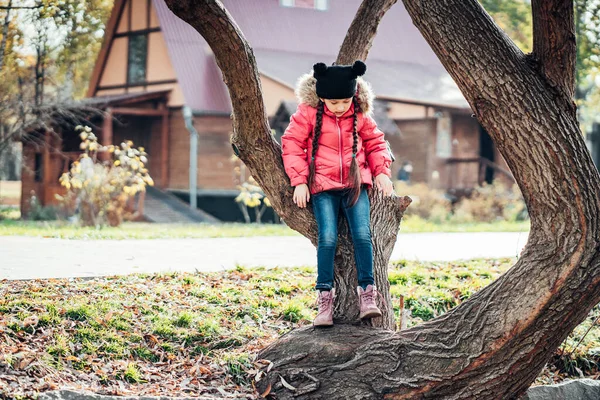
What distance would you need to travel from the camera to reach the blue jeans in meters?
5.41

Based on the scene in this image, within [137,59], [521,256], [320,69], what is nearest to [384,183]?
[320,69]

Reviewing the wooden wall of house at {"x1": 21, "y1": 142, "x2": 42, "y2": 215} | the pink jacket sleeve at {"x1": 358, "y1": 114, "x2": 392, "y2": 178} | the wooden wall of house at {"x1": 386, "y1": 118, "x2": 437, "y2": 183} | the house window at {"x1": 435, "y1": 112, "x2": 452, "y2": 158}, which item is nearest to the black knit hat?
the pink jacket sleeve at {"x1": 358, "y1": 114, "x2": 392, "y2": 178}

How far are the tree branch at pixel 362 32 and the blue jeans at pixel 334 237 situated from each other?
158 centimetres

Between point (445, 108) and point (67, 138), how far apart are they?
1173 cm

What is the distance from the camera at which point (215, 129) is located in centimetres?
2505

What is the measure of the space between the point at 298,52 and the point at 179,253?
1761cm

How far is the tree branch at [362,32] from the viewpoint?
666 cm

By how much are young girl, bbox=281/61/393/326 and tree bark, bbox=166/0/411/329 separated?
0.19 m

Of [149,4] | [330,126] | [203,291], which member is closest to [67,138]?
[149,4]

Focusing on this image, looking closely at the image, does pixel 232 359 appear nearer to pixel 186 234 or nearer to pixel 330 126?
pixel 330 126

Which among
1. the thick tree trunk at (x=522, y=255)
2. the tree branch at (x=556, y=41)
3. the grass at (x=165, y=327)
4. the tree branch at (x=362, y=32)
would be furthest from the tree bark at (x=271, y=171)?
the tree branch at (x=556, y=41)

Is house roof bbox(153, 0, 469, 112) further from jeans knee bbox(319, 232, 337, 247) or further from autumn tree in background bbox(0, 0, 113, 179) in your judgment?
jeans knee bbox(319, 232, 337, 247)

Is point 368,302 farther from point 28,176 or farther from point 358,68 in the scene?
point 28,176

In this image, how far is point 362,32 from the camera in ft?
21.9
